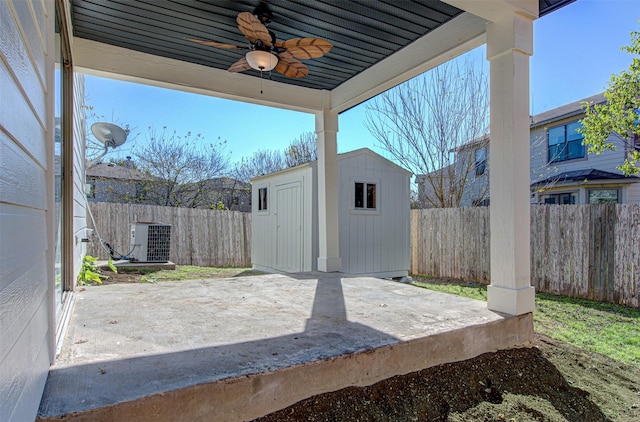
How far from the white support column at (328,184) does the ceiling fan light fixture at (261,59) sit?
171cm

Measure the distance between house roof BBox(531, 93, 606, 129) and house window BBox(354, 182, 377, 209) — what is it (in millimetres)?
5878

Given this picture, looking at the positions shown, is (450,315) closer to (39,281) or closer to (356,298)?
(356,298)

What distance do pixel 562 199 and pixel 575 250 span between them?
6603 mm

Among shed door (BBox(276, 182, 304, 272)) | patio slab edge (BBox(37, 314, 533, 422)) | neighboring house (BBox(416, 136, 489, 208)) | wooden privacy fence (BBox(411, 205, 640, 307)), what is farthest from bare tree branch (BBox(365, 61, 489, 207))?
patio slab edge (BBox(37, 314, 533, 422))

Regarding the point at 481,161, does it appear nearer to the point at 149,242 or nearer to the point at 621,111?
the point at 621,111

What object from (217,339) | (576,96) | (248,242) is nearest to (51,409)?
(217,339)

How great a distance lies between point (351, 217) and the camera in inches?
271

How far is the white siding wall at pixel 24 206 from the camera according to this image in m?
0.75

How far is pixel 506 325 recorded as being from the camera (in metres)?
2.49

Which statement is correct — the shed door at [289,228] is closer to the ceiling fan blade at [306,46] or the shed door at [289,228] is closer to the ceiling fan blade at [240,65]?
the ceiling fan blade at [240,65]

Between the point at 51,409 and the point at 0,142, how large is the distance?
3.34 feet

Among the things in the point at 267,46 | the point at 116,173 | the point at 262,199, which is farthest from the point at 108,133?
the point at 116,173

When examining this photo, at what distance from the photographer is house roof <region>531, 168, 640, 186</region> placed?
9344mm

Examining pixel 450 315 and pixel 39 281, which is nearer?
pixel 39 281
